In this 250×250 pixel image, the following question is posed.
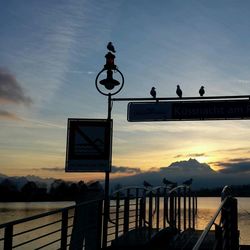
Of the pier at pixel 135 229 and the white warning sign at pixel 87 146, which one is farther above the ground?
the white warning sign at pixel 87 146

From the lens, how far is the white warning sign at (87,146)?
993 cm

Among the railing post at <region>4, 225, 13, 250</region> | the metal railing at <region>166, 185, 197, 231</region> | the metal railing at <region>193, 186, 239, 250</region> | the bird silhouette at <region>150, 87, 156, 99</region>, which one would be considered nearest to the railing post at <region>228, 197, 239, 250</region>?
the metal railing at <region>193, 186, 239, 250</region>

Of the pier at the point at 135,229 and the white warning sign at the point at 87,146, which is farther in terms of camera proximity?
the white warning sign at the point at 87,146

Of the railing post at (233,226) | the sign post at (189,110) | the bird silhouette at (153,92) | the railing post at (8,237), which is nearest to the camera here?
the railing post at (8,237)

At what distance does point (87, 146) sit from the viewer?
9.95 meters

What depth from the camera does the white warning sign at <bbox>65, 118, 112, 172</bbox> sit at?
9.93 metres

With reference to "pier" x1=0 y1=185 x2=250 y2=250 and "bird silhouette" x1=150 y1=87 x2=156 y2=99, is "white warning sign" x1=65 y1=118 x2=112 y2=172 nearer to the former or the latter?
"pier" x1=0 y1=185 x2=250 y2=250

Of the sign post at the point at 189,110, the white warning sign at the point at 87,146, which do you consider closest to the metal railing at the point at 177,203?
the sign post at the point at 189,110

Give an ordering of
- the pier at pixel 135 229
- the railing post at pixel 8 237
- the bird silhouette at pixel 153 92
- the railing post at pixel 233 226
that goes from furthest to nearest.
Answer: the bird silhouette at pixel 153 92, the railing post at pixel 233 226, the pier at pixel 135 229, the railing post at pixel 8 237

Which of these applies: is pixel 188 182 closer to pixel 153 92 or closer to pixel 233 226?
pixel 153 92

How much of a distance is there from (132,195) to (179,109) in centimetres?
284

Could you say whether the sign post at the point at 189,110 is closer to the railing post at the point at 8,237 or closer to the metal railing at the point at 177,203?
the metal railing at the point at 177,203

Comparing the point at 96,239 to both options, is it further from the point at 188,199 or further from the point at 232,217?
the point at 188,199

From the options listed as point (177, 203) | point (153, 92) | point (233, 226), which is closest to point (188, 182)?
point (177, 203)
